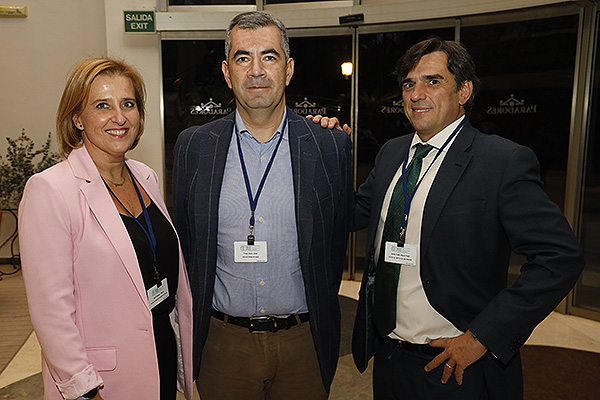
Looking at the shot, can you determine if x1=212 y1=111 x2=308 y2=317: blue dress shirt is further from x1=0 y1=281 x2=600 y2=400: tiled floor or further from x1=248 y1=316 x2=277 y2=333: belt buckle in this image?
x1=0 y1=281 x2=600 y2=400: tiled floor


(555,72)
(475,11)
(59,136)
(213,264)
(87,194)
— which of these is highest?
(475,11)

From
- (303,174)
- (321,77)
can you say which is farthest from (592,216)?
(303,174)

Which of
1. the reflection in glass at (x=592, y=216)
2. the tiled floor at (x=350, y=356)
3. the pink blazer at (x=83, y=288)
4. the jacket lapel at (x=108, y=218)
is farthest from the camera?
the reflection in glass at (x=592, y=216)

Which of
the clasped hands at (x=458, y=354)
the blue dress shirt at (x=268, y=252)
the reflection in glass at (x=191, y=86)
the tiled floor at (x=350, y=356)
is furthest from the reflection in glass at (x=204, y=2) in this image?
the clasped hands at (x=458, y=354)

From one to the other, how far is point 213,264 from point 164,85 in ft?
15.8

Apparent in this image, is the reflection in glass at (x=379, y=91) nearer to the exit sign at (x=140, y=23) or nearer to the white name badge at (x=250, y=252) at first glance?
the exit sign at (x=140, y=23)

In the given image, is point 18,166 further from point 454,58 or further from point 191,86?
point 454,58

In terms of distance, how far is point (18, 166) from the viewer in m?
5.95

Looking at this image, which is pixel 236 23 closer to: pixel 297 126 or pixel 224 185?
pixel 297 126

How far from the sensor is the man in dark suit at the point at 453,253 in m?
1.57

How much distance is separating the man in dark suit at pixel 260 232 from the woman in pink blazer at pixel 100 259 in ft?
0.51

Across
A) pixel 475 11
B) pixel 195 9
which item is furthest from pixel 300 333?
pixel 195 9

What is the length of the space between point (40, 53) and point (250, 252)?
5971 mm

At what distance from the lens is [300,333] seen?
1.96m
